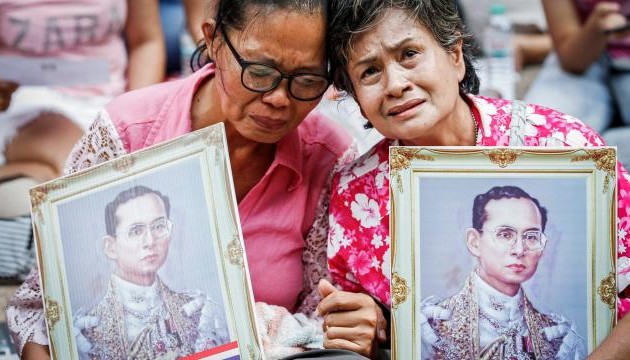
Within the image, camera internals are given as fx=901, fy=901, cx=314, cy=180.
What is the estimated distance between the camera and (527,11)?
3230mm

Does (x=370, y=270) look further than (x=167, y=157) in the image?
Yes

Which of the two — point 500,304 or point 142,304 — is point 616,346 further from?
point 142,304

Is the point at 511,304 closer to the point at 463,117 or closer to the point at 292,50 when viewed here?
the point at 463,117

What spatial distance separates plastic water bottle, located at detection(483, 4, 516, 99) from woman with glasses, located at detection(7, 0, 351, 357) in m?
1.21

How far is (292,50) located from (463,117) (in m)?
0.37

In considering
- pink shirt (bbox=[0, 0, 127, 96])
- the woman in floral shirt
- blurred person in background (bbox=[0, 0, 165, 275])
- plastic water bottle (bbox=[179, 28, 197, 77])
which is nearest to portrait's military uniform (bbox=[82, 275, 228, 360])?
the woman in floral shirt

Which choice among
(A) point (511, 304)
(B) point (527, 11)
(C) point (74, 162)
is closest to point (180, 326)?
(C) point (74, 162)

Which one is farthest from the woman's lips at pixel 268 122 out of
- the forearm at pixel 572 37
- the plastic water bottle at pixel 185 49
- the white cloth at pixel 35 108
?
the forearm at pixel 572 37

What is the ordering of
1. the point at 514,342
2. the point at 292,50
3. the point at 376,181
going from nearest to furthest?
1. the point at 514,342
2. the point at 292,50
3. the point at 376,181

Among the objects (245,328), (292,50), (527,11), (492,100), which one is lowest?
(245,328)

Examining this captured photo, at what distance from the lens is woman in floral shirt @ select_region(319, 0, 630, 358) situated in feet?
5.50

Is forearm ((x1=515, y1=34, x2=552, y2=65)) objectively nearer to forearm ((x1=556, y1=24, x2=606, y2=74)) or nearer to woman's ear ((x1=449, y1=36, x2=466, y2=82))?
forearm ((x1=556, y1=24, x2=606, y2=74))

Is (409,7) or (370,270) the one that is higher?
(409,7)

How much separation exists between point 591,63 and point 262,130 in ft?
4.64
